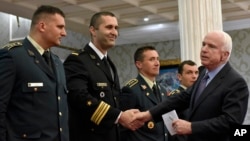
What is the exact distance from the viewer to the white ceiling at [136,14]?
7434mm

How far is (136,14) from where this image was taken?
8.35m

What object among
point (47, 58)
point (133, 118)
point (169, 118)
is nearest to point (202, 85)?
point (169, 118)

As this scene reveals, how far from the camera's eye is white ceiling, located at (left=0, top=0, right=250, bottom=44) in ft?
24.4

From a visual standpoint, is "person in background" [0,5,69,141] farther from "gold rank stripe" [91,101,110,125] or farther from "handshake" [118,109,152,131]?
"handshake" [118,109,152,131]

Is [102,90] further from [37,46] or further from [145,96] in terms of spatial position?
[145,96]

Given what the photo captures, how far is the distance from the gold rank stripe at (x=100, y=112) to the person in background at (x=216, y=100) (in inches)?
18.5

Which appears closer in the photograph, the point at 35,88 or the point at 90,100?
the point at 35,88

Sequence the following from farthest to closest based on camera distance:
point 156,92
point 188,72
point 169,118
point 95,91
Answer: point 188,72, point 156,92, point 95,91, point 169,118

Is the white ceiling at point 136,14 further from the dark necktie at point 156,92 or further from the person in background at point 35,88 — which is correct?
the person in background at point 35,88

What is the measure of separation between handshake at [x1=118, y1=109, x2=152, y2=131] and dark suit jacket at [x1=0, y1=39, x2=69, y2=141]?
0.55 meters

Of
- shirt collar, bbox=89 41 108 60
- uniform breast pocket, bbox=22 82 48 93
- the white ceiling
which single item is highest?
the white ceiling

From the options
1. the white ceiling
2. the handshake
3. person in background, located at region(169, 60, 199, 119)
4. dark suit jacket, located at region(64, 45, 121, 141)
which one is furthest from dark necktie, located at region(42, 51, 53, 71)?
the white ceiling

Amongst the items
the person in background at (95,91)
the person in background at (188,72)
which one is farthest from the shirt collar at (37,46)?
the person in background at (188,72)

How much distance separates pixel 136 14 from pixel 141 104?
4.81 m
